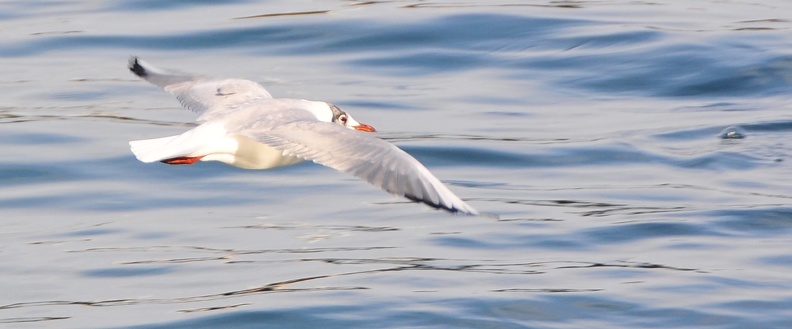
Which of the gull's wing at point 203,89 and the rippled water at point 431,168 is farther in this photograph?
the gull's wing at point 203,89

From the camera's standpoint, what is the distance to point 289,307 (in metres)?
6.44

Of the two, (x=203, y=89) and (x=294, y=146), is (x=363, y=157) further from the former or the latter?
(x=203, y=89)

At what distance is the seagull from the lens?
18.5 feet

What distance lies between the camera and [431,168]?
30.1ft

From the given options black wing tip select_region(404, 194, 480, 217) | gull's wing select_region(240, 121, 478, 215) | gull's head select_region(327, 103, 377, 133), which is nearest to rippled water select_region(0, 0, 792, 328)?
gull's head select_region(327, 103, 377, 133)

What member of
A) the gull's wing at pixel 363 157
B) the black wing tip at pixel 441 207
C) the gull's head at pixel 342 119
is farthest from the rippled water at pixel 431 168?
the black wing tip at pixel 441 207

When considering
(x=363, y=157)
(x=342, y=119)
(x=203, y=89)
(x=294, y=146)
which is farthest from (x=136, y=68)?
(x=363, y=157)

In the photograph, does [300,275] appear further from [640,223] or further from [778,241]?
[778,241]

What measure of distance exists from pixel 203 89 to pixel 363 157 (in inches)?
80.3

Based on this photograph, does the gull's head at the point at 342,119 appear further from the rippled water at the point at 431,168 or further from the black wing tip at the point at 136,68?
the black wing tip at the point at 136,68

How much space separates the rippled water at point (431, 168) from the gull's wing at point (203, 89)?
740 mm

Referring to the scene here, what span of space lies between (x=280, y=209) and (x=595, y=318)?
7.98ft

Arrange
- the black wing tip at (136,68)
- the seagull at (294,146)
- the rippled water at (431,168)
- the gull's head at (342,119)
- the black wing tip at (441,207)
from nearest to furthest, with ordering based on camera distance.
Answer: the black wing tip at (441,207)
the seagull at (294,146)
the rippled water at (431,168)
the gull's head at (342,119)
the black wing tip at (136,68)

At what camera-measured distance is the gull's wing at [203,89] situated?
24.1ft
